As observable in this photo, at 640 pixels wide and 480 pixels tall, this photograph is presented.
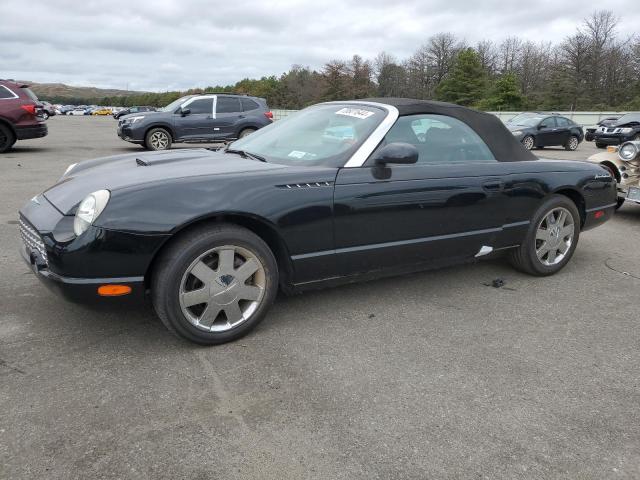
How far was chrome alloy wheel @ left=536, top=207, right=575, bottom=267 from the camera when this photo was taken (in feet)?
13.9

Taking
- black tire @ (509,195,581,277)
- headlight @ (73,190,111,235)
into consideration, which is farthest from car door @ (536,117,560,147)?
headlight @ (73,190,111,235)

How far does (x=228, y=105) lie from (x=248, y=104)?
606 mm

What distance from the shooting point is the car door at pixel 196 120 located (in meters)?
13.2

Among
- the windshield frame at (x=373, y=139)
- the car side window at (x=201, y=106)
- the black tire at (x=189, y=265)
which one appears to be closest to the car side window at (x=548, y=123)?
the car side window at (x=201, y=106)

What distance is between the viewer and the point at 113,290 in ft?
8.66

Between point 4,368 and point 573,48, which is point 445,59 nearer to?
point 573,48

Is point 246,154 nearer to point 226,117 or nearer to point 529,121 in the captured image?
point 226,117

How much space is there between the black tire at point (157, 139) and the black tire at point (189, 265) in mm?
11001

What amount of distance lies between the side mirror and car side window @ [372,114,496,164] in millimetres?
160

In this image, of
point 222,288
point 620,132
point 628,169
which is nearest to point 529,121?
point 620,132

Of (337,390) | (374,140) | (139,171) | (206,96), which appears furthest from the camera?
(206,96)

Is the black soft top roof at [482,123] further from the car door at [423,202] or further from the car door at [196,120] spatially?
the car door at [196,120]

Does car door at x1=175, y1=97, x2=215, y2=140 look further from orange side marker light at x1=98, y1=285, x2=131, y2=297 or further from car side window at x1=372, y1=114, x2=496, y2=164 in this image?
orange side marker light at x1=98, y1=285, x2=131, y2=297

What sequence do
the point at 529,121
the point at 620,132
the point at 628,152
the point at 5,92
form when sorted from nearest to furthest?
the point at 628,152 < the point at 5,92 < the point at 529,121 < the point at 620,132
